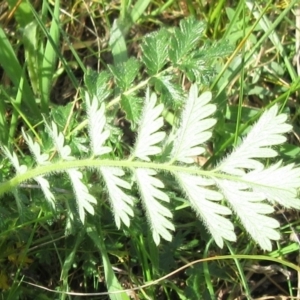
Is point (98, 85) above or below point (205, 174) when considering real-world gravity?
above

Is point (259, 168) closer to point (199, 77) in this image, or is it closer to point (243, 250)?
point (199, 77)

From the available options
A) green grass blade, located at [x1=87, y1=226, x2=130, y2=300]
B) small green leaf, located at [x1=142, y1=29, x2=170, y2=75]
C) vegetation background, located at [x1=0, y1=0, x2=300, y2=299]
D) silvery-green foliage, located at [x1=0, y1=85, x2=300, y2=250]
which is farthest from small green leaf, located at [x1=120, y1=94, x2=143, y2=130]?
green grass blade, located at [x1=87, y1=226, x2=130, y2=300]

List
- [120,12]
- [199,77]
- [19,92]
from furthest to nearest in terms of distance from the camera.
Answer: [120,12], [19,92], [199,77]

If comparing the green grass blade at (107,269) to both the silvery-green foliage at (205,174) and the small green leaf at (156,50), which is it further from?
the small green leaf at (156,50)

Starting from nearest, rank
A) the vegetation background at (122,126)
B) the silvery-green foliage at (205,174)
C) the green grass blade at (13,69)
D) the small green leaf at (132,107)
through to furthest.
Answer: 1. the silvery-green foliage at (205,174)
2. the small green leaf at (132,107)
3. the vegetation background at (122,126)
4. the green grass blade at (13,69)

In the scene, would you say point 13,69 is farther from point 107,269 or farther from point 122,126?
point 107,269

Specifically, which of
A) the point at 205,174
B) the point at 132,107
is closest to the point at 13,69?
the point at 132,107

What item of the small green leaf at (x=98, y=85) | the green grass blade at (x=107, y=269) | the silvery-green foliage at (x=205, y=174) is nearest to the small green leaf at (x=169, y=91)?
the small green leaf at (x=98, y=85)

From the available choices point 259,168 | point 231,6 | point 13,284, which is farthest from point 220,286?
point 231,6

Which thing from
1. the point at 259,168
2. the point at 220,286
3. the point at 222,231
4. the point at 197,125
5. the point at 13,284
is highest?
the point at 197,125
